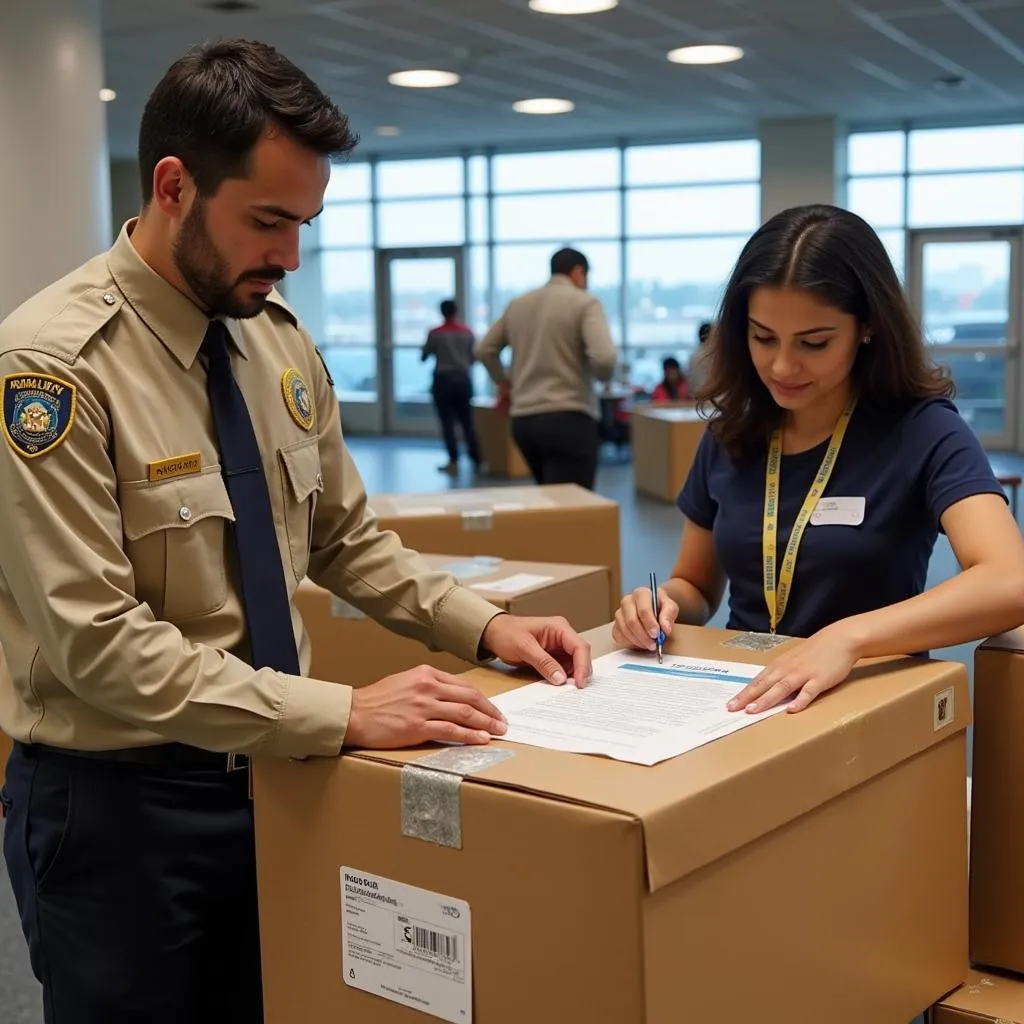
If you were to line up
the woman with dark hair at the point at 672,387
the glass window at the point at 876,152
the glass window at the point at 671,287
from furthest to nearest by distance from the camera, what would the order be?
the glass window at the point at 671,287
the glass window at the point at 876,152
the woman with dark hair at the point at 672,387

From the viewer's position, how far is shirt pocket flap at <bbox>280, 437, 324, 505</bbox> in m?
1.48

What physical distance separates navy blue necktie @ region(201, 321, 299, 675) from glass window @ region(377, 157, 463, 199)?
43.9 feet

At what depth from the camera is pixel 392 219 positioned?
14.9 metres

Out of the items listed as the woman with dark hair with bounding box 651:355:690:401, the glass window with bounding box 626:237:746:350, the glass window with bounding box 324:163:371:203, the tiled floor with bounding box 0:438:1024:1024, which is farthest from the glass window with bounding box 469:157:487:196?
the woman with dark hair with bounding box 651:355:690:401

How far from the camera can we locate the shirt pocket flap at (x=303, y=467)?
1481mm

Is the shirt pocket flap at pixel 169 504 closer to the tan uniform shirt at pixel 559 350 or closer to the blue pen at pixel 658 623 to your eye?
the blue pen at pixel 658 623

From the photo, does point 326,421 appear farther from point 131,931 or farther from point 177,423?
point 131,931

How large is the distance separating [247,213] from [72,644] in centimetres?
46

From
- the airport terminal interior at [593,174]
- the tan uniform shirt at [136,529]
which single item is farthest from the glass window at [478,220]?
the tan uniform shirt at [136,529]

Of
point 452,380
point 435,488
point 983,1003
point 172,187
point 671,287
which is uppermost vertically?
point 671,287

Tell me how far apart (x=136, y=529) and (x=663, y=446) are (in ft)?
27.8

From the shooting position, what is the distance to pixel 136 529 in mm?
1273

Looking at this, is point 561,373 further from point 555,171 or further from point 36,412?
point 555,171

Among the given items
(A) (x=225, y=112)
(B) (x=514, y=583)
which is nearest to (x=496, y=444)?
(B) (x=514, y=583)
